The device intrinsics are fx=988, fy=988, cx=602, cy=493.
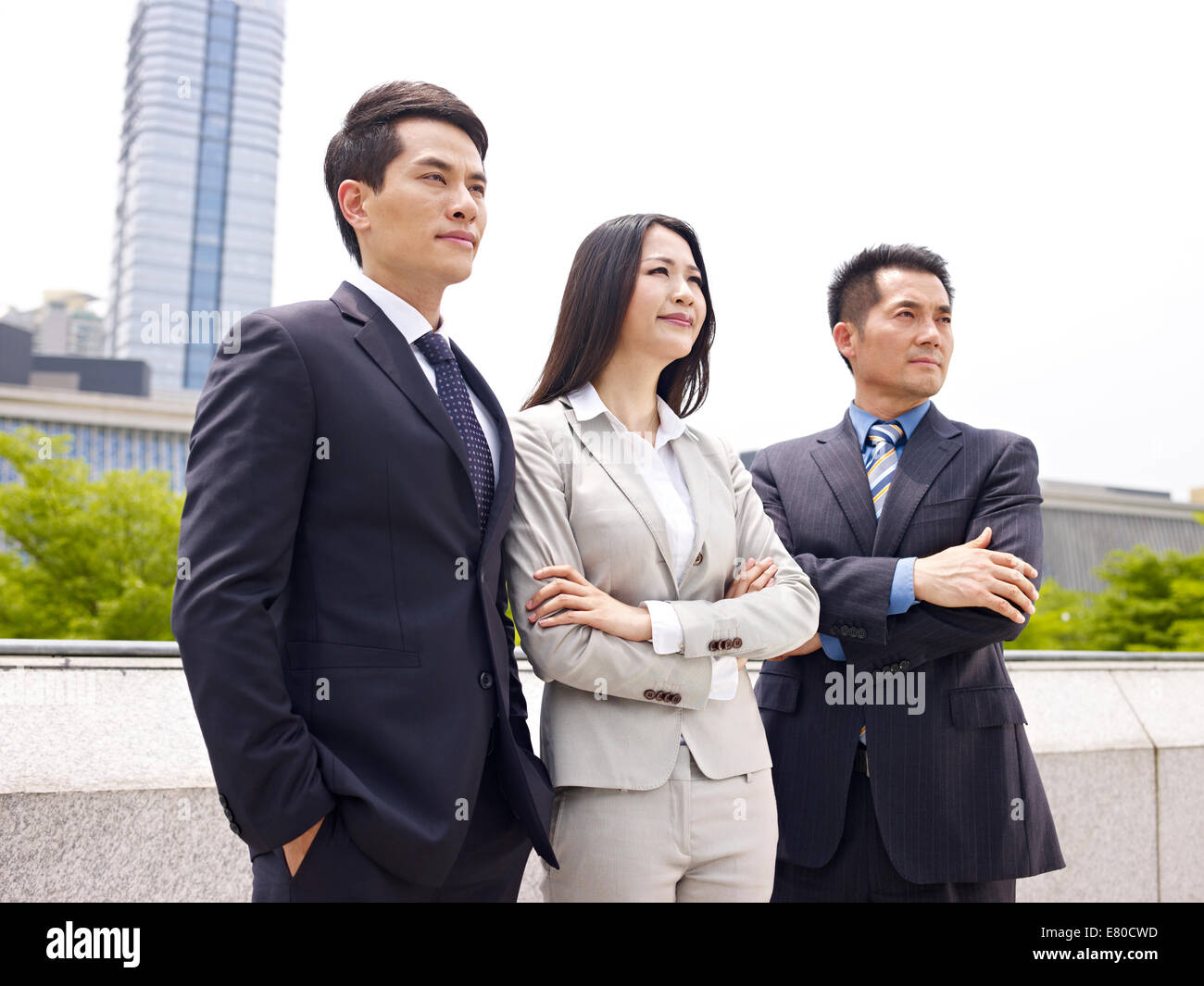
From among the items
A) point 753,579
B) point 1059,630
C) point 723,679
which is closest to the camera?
point 723,679

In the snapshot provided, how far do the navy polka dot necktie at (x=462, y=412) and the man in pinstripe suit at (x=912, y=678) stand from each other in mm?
1173

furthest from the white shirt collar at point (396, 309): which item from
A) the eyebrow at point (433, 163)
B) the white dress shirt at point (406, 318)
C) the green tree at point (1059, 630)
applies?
the green tree at point (1059, 630)

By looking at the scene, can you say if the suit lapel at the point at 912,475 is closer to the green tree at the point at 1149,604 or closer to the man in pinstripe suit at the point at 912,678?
the man in pinstripe suit at the point at 912,678

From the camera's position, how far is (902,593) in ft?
9.48

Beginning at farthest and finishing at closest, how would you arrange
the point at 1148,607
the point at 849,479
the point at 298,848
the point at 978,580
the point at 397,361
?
the point at 1148,607, the point at 849,479, the point at 978,580, the point at 397,361, the point at 298,848

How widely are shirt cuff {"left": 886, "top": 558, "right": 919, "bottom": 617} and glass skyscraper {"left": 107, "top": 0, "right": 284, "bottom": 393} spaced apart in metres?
99.4

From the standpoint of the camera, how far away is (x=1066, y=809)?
4.59 m

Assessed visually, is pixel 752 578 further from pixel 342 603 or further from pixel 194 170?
pixel 194 170

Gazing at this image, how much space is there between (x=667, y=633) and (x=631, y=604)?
0.64ft

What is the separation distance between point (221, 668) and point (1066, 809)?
13.6 feet

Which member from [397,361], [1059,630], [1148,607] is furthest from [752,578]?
[1059,630]

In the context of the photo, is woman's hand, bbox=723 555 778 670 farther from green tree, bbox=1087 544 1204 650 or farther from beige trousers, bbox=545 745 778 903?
green tree, bbox=1087 544 1204 650

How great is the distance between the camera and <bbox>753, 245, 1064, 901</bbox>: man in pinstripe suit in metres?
2.85

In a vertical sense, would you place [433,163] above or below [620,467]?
above
